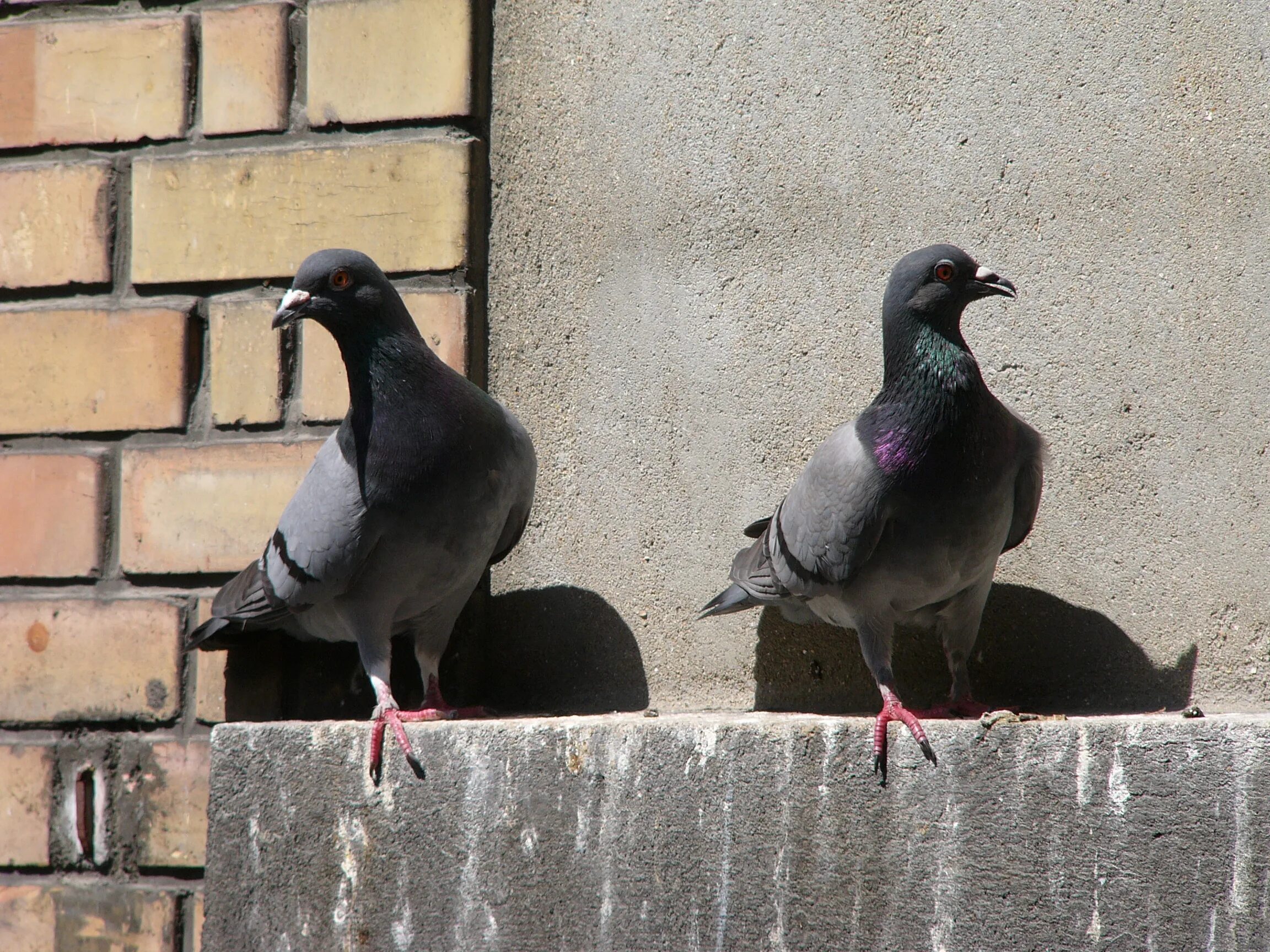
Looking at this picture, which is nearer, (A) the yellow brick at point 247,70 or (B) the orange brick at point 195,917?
(B) the orange brick at point 195,917

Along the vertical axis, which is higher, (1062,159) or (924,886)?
(1062,159)

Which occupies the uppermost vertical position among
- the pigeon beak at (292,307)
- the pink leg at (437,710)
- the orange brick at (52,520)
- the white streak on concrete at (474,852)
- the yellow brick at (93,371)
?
the pigeon beak at (292,307)

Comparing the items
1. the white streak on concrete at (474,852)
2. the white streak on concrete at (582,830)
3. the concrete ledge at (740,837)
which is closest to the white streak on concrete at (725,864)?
the concrete ledge at (740,837)

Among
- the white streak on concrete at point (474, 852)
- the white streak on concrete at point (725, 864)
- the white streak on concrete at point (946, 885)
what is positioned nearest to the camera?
the white streak on concrete at point (946, 885)

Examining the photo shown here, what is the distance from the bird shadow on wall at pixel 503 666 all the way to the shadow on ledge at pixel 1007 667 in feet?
1.02

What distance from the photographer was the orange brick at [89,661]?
2.37 m

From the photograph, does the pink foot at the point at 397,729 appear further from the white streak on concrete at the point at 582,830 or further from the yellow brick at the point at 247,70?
the yellow brick at the point at 247,70

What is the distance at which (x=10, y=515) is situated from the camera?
2455 millimetres

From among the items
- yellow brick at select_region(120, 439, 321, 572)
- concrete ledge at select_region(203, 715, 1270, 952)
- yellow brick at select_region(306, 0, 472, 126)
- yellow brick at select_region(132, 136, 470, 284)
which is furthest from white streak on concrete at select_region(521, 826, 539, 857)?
yellow brick at select_region(306, 0, 472, 126)

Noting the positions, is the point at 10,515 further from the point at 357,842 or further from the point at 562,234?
the point at 562,234

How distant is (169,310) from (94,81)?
536 millimetres

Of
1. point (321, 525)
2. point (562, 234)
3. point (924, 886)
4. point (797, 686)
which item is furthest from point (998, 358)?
point (321, 525)

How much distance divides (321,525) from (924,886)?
118 cm

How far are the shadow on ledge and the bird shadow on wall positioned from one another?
1.02 feet
